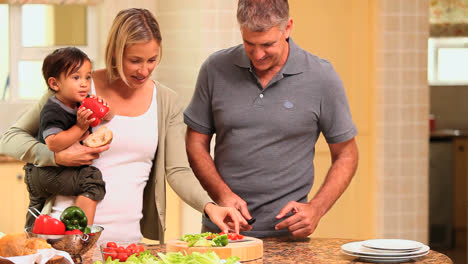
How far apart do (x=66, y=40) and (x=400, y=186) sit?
8.64 ft

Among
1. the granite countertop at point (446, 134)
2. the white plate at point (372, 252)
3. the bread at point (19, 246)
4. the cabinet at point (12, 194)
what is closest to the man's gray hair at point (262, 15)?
the white plate at point (372, 252)

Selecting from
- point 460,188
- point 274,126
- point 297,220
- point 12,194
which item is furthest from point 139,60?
point 460,188

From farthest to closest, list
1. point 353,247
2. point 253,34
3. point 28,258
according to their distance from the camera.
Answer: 1. point 253,34
2. point 353,247
3. point 28,258

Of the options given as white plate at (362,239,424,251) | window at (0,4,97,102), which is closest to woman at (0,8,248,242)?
white plate at (362,239,424,251)

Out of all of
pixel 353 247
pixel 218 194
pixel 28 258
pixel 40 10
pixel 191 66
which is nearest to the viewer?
pixel 28 258

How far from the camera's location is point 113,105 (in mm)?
2666

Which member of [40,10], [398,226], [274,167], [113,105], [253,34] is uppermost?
[40,10]

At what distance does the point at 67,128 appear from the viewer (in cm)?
265

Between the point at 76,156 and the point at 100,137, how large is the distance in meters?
0.12

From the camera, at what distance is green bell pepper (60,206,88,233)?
6.98 ft

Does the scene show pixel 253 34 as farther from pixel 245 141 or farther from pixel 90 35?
pixel 90 35

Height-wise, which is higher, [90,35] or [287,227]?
[90,35]

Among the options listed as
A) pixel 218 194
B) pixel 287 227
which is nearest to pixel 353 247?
pixel 287 227

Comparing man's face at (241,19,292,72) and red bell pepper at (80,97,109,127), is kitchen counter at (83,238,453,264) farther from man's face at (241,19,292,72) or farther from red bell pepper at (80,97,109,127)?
man's face at (241,19,292,72)
